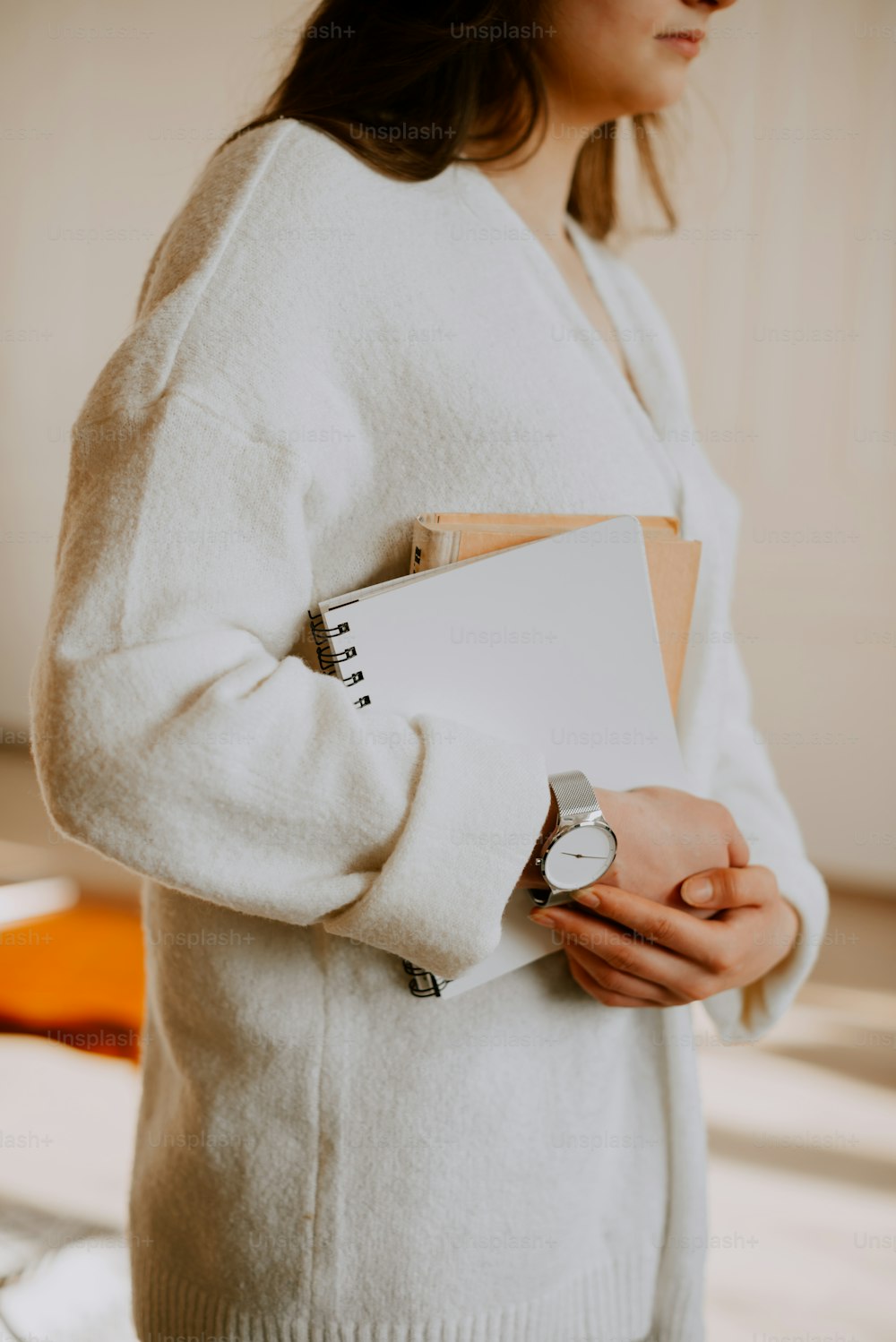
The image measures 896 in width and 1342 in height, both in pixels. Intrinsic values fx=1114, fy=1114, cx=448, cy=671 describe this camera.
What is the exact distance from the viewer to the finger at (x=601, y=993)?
62 centimetres

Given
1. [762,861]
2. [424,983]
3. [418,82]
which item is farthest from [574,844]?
[418,82]

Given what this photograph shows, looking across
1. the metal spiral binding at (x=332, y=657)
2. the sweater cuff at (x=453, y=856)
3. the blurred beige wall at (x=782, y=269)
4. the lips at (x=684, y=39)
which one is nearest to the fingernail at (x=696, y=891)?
the sweater cuff at (x=453, y=856)

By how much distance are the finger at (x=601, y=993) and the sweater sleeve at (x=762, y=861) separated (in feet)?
0.50

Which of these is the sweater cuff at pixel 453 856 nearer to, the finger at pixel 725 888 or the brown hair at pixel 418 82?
the finger at pixel 725 888

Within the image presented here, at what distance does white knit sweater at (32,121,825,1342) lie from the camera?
1.64ft

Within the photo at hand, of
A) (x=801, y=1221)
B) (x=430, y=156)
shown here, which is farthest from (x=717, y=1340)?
(x=430, y=156)

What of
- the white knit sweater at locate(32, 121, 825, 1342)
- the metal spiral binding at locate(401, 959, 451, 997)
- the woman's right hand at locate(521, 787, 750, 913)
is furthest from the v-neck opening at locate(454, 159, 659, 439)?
the metal spiral binding at locate(401, 959, 451, 997)

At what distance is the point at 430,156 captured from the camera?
0.66 m

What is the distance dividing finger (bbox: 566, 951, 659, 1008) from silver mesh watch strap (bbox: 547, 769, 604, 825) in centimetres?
11

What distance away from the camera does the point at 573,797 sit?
56 centimetres

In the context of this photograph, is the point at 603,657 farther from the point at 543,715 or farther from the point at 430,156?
the point at 430,156

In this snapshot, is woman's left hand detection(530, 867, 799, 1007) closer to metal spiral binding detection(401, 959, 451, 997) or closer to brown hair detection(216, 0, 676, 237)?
metal spiral binding detection(401, 959, 451, 997)

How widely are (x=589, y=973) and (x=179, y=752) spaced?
0.90 feet

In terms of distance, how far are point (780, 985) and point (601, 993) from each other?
202 mm
